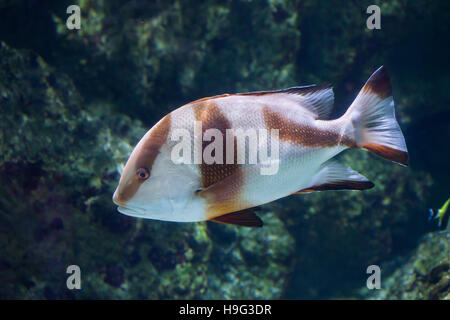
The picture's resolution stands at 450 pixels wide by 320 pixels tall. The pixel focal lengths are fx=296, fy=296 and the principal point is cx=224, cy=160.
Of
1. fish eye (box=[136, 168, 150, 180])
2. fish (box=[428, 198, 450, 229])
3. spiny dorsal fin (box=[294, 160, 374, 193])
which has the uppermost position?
fish eye (box=[136, 168, 150, 180])

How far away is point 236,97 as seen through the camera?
1312 millimetres

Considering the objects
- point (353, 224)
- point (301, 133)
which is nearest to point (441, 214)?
point (353, 224)

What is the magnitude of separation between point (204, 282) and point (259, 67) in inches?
128

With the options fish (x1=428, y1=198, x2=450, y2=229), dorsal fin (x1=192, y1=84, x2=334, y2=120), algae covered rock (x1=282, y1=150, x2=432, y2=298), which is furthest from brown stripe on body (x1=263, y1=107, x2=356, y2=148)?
fish (x1=428, y1=198, x2=450, y2=229)

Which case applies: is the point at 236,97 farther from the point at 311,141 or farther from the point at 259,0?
the point at 259,0

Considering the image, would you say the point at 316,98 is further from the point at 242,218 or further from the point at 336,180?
the point at 242,218

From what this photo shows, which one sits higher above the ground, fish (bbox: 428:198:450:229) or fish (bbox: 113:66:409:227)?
fish (bbox: 113:66:409:227)

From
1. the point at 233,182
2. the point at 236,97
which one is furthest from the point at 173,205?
the point at 236,97

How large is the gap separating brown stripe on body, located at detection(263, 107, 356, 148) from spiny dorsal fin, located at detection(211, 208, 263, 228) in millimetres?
355

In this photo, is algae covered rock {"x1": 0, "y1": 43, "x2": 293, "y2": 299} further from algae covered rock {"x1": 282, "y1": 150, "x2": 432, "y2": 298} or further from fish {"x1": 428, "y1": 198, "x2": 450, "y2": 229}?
fish {"x1": 428, "y1": 198, "x2": 450, "y2": 229}

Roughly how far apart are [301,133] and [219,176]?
42 centimetres

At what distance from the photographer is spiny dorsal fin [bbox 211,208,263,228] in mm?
1270

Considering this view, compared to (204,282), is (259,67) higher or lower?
higher

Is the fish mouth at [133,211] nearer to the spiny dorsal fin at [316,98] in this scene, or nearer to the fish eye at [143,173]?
the fish eye at [143,173]
